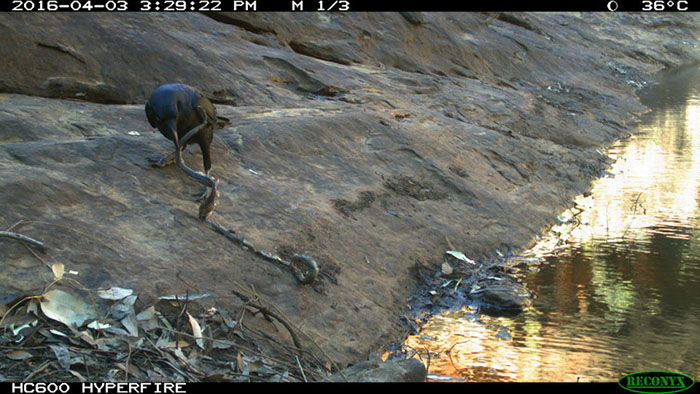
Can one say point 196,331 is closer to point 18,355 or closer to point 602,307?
point 18,355

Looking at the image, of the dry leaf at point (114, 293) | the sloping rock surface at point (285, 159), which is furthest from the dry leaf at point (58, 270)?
the dry leaf at point (114, 293)

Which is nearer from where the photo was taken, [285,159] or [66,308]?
[66,308]

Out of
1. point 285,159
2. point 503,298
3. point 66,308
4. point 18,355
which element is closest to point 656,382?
point 503,298

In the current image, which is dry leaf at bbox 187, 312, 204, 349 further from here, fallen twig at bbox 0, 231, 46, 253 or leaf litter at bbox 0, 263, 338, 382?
fallen twig at bbox 0, 231, 46, 253

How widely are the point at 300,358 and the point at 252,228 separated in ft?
4.88

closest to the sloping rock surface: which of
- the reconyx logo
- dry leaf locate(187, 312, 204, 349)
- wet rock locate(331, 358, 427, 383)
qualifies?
dry leaf locate(187, 312, 204, 349)

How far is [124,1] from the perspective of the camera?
863 cm

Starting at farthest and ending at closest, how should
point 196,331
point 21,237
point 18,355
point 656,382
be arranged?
point 656,382, point 21,237, point 196,331, point 18,355

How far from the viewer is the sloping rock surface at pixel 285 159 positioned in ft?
14.7

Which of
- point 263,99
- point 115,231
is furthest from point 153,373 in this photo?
point 263,99

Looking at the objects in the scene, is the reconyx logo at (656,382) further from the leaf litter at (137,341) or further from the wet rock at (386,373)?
the leaf litter at (137,341)

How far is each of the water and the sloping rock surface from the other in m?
0.45

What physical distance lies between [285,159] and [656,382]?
3669 millimetres

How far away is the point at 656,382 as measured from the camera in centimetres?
411
